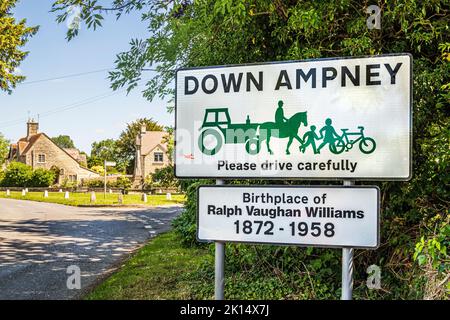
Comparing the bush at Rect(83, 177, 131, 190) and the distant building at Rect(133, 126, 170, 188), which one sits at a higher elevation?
the distant building at Rect(133, 126, 170, 188)

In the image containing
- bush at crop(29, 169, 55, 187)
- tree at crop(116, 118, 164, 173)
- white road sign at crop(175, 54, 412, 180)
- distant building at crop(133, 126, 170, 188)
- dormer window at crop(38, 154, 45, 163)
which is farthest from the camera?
tree at crop(116, 118, 164, 173)

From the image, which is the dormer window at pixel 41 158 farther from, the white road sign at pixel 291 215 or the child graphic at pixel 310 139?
the child graphic at pixel 310 139

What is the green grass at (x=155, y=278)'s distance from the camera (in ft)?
18.6

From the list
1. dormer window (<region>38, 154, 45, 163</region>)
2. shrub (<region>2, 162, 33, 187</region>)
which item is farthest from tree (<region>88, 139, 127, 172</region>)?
shrub (<region>2, 162, 33, 187</region>)

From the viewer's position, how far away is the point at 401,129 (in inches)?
115

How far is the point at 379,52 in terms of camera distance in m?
4.81

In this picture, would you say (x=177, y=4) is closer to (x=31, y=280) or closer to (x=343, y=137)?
(x=343, y=137)

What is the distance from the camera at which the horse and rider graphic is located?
300 cm

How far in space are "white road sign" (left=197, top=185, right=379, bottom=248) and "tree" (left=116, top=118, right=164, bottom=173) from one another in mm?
56501

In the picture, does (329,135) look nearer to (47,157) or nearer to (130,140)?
(47,157)

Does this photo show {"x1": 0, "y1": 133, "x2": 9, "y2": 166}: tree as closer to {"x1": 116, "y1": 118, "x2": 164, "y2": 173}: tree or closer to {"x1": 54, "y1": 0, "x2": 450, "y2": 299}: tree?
{"x1": 116, "y1": 118, "x2": 164, "y2": 173}: tree

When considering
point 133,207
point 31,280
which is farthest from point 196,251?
point 133,207

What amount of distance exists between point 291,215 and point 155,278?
153 inches

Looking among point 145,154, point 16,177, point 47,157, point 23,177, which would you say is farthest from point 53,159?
point 145,154
